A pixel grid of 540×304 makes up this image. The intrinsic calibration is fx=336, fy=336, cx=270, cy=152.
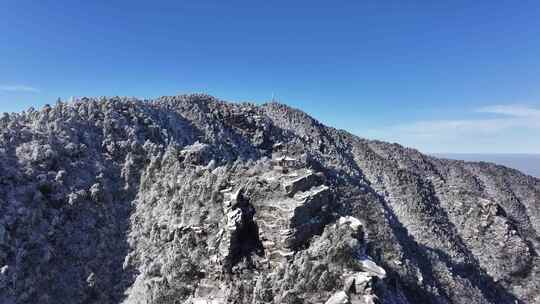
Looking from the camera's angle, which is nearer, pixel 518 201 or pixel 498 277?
pixel 498 277

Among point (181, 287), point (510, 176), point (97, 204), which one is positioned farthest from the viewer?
point (510, 176)

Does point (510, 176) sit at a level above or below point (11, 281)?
above

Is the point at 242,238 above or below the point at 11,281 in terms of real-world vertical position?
above

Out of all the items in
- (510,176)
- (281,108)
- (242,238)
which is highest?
(281,108)

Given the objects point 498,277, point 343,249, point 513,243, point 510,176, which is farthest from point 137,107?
point 510,176

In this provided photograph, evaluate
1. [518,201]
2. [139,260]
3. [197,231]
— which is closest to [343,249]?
[197,231]

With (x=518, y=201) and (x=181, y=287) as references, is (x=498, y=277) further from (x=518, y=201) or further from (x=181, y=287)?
(x=181, y=287)

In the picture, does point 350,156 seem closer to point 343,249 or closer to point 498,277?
point 498,277

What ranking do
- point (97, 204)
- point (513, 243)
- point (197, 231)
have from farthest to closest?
point (513, 243), point (97, 204), point (197, 231)

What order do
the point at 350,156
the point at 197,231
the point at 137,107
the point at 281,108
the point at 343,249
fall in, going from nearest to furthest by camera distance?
the point at 343,249
the point at 197,231
the point at 137,107
the point at 350,156
the point at 281,108
